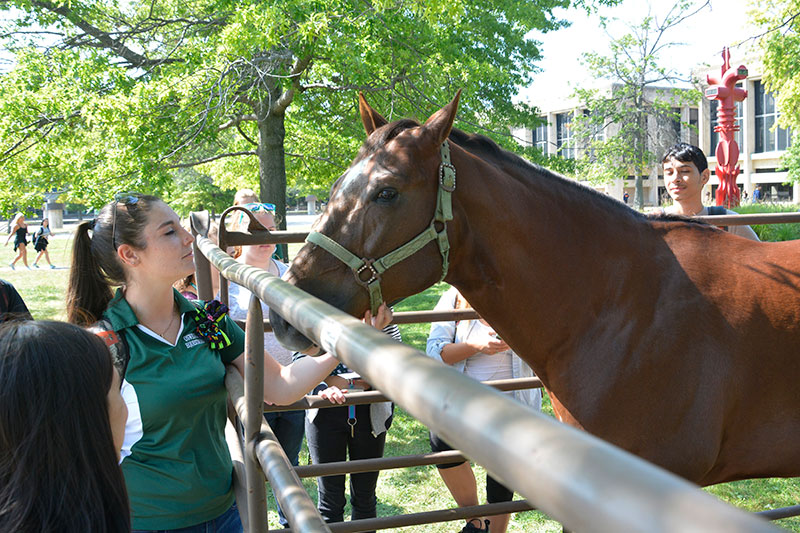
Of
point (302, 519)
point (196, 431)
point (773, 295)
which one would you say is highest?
point (773, 295)

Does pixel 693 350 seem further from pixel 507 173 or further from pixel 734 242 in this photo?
pixel 507 173

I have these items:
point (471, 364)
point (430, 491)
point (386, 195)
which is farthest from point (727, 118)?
point (386, 195)

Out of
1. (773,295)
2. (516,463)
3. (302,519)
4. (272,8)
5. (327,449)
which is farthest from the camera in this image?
(272,8)

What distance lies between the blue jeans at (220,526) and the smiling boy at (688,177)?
10.8 feet

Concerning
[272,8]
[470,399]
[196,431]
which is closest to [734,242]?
[196,431]

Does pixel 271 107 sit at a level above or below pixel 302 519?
above

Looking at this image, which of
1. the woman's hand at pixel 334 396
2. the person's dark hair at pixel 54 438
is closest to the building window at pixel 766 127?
the woman's hand at pixel 334 396

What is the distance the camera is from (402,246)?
246cm

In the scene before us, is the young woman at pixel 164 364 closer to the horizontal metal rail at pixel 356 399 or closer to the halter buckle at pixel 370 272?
the halter buckle at pixel 370 272

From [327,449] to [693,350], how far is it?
202 cm

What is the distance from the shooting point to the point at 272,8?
880 centimetres

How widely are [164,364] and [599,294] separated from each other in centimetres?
164

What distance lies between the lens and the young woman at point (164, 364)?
6.70 ft

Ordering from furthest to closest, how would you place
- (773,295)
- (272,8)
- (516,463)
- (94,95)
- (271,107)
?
(271,107)
(94,95)
(272,8)
(773,295)
(516,463)
